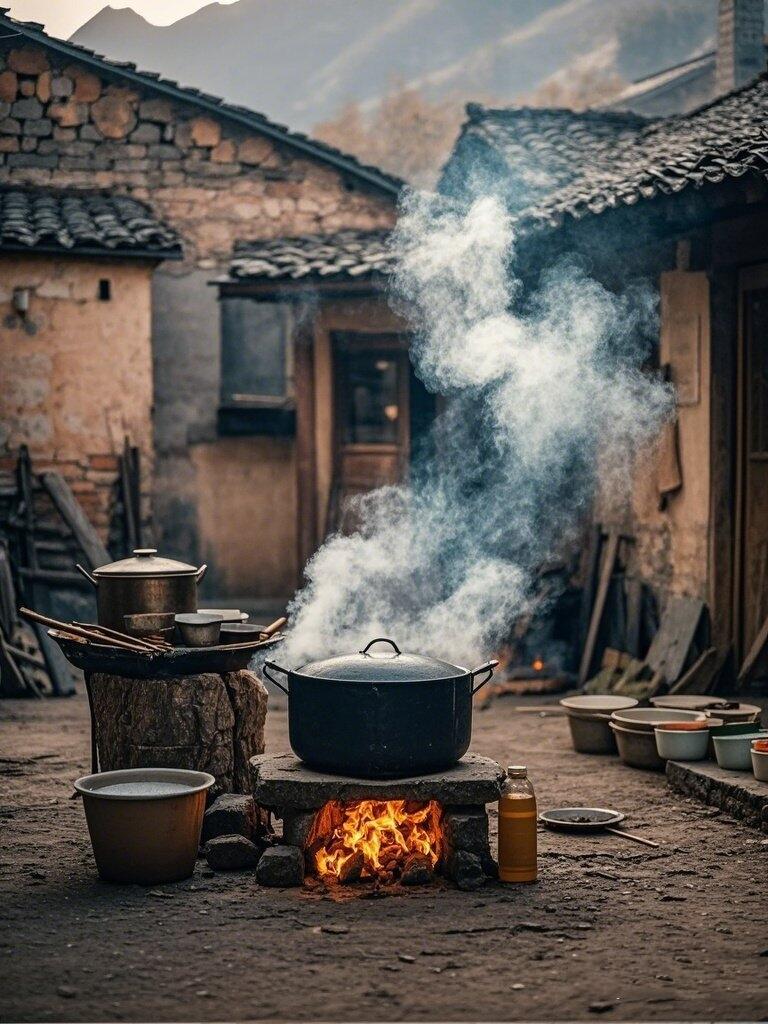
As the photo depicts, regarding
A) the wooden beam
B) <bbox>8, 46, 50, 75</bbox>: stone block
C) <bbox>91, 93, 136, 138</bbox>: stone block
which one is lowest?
the wooden beam

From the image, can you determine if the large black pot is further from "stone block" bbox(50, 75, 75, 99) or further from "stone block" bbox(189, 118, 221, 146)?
"stone block" bbox(50, 75, 75, 99)

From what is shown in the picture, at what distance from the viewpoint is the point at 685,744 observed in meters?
7.78

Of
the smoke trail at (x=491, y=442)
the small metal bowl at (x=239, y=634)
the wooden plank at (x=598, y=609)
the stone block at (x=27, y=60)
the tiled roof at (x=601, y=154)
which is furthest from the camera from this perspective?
the stone block at (x=27, y=60)

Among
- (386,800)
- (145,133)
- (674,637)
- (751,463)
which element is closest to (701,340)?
(751,463)

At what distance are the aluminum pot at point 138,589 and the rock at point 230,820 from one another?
1129mm

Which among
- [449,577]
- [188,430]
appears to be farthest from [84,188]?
[449,577]

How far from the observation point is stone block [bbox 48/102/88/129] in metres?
15.2

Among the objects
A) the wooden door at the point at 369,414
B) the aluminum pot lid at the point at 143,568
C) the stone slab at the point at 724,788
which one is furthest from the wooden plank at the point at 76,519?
the stone slab at the point at 724,788

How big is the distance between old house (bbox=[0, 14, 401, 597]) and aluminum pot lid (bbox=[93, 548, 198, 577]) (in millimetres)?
8142

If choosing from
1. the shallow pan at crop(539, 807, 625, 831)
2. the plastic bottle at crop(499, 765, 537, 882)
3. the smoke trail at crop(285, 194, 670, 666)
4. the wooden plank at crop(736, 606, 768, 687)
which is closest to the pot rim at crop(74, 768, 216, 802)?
the plastic bottle at crop(499, 765, 537, 882)

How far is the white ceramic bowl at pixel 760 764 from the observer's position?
277 inches

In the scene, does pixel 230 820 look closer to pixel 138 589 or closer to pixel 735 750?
pixel 138 589

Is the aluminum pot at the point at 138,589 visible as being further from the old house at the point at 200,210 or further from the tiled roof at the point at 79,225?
the old house at the point at 200,210

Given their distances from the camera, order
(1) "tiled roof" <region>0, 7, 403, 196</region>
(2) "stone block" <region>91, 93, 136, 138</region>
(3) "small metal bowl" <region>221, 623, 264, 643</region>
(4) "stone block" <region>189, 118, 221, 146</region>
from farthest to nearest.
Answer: (4) "stone block" <region>189, 118, 221, 146</region>, (2) "stone block" <region>91, 93, 136, 138</region>, (1) "tiled roof" <region>0, 7, 403, 196</region>, (3) "small metal bowl" <region>221, 623, 264, 643</region>
